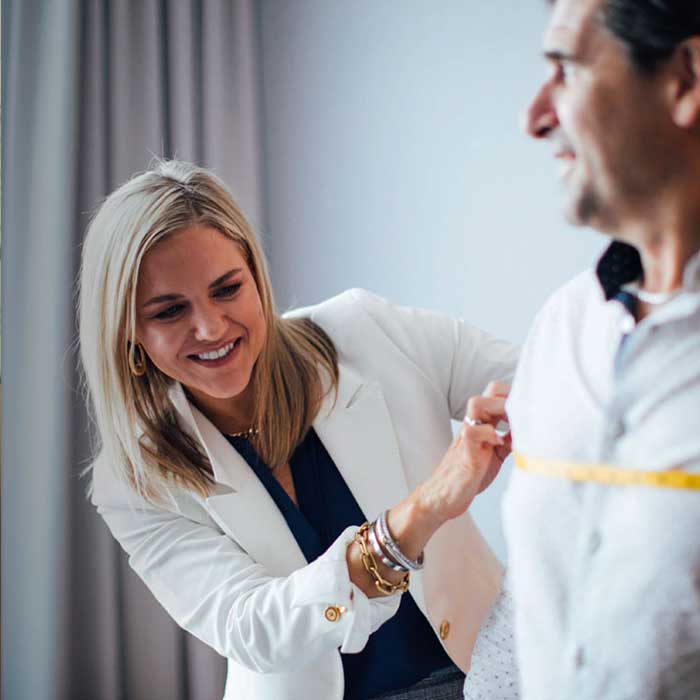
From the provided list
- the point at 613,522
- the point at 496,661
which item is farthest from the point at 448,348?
the point at 613,522

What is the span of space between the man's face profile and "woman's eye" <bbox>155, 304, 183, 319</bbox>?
0.80m

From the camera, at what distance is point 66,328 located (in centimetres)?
209

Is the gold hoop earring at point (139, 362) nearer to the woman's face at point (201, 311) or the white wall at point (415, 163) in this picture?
the woman's face at point (201, 311)

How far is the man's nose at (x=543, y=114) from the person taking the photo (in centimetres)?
66

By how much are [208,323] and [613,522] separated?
30.6 inches

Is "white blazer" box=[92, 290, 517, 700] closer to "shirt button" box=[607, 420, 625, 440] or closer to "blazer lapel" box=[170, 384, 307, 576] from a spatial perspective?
"blazer lapel" box=[170, 384, 307, 576]

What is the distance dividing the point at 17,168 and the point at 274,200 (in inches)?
28.2

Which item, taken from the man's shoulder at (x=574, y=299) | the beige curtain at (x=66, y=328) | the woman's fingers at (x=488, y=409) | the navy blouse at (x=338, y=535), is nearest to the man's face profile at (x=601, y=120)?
the man's shoulder at (x=574, y=299)

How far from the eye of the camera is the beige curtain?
6.72 feet

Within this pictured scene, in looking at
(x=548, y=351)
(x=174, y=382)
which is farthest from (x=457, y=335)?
(x=548, y=351)

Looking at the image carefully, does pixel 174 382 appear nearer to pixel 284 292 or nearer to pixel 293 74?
pixel 284 292

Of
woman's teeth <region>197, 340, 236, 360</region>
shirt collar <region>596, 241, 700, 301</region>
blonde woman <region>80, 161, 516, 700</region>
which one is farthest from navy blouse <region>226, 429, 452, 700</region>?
shirt collar <region>596, 241, 700, 301</region>

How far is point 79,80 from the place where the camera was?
6.90ft

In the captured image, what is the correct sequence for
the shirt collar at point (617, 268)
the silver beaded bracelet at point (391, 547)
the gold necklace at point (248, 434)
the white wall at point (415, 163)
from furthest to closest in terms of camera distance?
the white wall at point (415, 163)
the gold necklace at point (248, 434)
the silver beaded bracelet at point (391, 547)
the shirt collar at point (617, 268)
